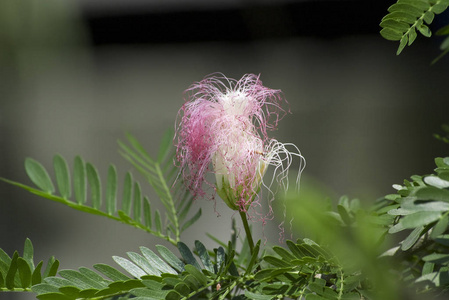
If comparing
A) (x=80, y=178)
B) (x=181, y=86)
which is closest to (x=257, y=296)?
(x=80, y=178)

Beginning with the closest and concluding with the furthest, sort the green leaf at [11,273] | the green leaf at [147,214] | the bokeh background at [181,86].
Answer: the green leaf at [11,273]
the green leaf at [147,214]
the bokeh background at [181,86]

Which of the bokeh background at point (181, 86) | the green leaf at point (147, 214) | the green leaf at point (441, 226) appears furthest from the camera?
the bokeh background at point (181, 86)

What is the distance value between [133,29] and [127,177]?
1662mm

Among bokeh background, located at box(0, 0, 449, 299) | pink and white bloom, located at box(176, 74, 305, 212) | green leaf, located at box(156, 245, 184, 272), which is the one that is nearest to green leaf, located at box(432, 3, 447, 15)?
pink and white bloom, located at box(176, 74, 305, 212)

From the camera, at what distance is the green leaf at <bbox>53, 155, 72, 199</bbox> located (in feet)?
1.68

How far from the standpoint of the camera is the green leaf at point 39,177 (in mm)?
493

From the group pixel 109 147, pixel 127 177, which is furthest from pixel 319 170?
pixel 127 177

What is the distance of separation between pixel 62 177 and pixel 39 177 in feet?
0.08

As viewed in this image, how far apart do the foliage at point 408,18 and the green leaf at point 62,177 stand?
0.32m

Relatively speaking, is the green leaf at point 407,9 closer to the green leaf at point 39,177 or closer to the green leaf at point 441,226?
the green leaf at point 441,226

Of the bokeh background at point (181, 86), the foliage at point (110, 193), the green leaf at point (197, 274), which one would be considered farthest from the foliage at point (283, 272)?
the bokeh background at point (181, 86)

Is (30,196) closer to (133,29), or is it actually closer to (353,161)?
(133,29)

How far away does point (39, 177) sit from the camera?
500 millimetres

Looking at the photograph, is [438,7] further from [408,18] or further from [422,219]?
[422,219]
